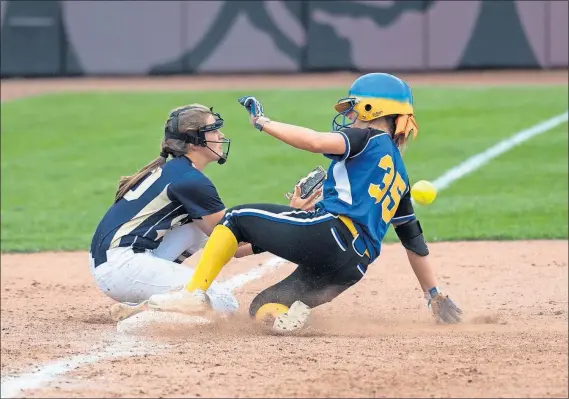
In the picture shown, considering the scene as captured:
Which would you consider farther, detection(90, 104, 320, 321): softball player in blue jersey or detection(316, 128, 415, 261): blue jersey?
detection(90, 104, 320, 321): softball player in blue jersey

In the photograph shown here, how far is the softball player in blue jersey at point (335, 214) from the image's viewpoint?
5359mm

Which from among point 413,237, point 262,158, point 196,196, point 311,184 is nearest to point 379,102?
point 311,184

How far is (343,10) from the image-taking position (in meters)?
Result: 19.0

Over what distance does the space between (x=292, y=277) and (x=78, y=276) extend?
282cm

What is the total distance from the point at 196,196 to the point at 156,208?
0.26 m

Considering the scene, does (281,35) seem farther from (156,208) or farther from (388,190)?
(388,190)

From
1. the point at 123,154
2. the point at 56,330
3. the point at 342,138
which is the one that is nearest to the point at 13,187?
the point at 123,154

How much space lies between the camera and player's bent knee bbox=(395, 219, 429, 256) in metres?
5.99

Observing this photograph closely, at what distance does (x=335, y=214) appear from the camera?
5.39 metres

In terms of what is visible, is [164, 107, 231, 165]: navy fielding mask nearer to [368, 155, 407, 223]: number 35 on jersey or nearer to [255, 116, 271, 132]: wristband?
[255, 116, 271, 132]: wristband

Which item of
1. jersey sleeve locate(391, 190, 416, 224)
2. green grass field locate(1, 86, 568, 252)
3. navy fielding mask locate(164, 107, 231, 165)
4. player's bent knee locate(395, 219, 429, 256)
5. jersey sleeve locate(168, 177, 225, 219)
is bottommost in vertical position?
green grass field locate(1, 86, 568, 252)

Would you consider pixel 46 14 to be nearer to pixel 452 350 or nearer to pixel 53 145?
pixel 53 145

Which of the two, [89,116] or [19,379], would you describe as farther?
[89,116]

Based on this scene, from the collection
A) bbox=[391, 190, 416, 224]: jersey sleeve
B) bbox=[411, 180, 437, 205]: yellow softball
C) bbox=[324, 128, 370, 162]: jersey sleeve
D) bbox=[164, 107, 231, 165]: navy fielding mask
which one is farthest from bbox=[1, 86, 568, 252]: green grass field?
bbox=[324, 128, 370, 162]: jersey sleeve
